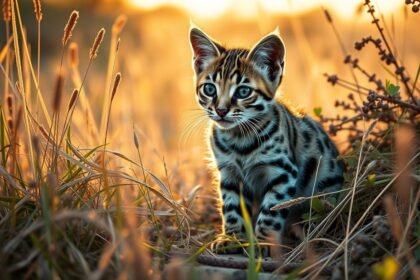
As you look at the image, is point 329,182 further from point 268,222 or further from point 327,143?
point 268,222

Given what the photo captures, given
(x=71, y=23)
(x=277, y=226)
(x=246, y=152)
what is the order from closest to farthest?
(x=71, y=23), (x=277, y=226), (x=246, y=152)

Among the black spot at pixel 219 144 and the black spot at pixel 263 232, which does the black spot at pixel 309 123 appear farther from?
the black spot at pixel 263 232

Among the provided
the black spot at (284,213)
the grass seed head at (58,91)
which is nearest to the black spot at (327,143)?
the black spot at (284,213)

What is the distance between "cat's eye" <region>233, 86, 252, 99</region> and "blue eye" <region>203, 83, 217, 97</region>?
6.0 inches

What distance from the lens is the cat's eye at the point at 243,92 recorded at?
3.92 m

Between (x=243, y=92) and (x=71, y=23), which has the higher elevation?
(x=71, y=23)

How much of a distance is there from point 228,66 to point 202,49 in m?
0.31

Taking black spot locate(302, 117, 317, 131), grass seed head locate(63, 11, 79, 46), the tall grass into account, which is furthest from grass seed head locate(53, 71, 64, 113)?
black spot locate(302, 117, 317, 131)

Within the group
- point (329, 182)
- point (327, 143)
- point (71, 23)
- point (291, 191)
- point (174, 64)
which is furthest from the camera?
point (174, 64)

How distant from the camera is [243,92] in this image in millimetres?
3938

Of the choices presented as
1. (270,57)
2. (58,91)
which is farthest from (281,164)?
(58,91)

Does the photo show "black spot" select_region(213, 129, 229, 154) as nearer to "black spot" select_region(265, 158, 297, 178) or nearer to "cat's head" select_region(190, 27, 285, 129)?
"cat's head" select_region(190, 27, 285, 129)

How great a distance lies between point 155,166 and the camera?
19.1 feet

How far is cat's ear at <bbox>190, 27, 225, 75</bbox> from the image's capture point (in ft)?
13.8
